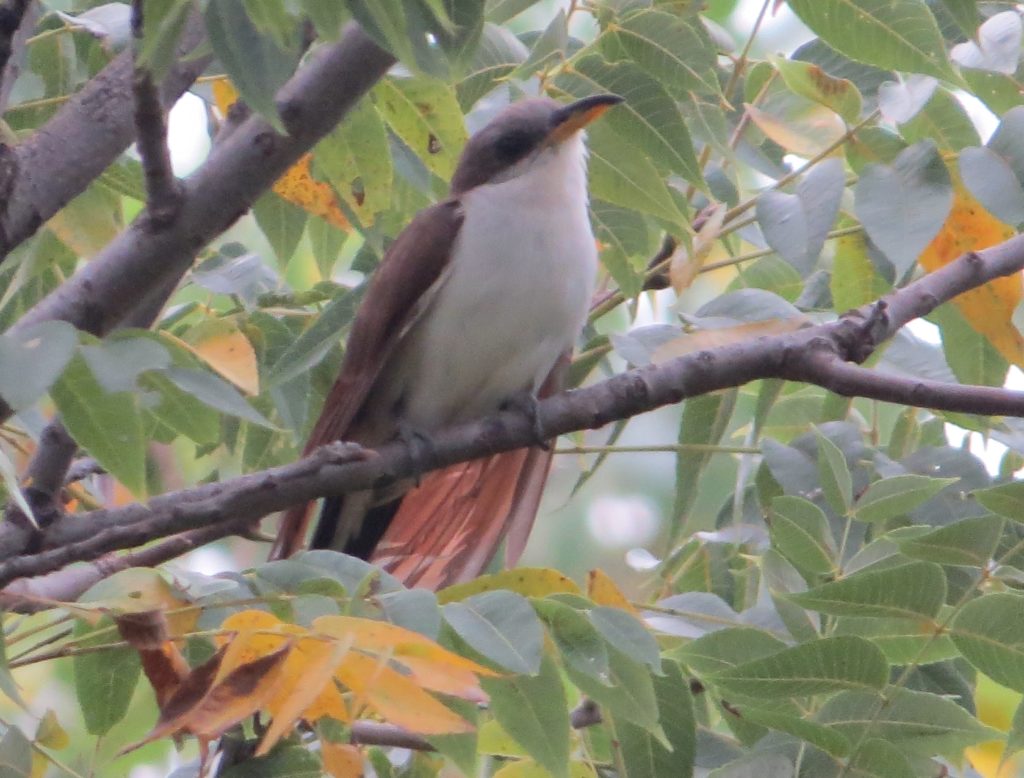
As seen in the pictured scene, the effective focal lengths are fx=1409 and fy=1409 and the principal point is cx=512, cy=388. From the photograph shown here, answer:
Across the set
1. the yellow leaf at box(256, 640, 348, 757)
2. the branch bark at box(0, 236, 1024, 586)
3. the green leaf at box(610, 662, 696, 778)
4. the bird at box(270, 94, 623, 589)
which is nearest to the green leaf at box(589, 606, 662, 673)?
the green leaf at box(610, 662, 696, 778)

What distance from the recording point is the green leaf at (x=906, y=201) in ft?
8.09

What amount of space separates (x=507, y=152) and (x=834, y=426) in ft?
4.71

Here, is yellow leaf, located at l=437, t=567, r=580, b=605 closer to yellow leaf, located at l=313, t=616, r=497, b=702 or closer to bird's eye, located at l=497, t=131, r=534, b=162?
yellow leaf, located at l=313, t=616, r=497, b=702

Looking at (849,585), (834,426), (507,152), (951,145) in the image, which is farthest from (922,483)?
(507,152)

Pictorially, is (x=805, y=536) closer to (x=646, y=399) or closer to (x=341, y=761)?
(x=646, y=399)

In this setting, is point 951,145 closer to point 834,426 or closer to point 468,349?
point 834,426

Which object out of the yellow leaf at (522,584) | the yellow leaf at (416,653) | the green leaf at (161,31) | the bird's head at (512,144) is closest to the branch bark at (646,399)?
the yellow leaf at (522,584)

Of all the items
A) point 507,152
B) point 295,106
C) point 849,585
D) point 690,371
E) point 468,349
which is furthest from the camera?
point 507,152

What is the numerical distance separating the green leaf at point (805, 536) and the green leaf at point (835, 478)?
0.05 meters

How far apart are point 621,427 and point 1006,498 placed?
1.06 meters

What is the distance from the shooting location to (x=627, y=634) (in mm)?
2053

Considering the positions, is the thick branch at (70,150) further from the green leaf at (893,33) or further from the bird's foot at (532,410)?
the green leaf at (893,33)

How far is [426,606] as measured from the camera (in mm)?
1992

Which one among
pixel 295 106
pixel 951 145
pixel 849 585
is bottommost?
pixel 849 585
